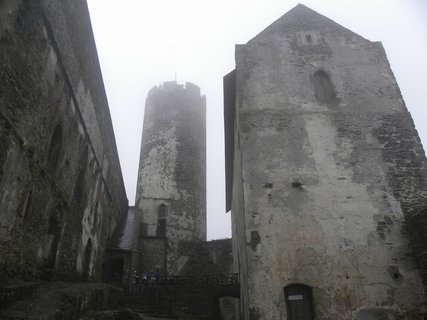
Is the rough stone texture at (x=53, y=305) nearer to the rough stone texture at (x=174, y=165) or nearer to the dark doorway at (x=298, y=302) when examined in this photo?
the dark doorway at (x=298, y=302)

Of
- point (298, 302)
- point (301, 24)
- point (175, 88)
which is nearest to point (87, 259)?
point (298, 302)

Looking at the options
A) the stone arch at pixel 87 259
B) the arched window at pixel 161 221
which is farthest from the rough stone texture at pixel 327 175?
the arched window at pixel 161 221

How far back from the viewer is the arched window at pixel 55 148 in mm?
8328

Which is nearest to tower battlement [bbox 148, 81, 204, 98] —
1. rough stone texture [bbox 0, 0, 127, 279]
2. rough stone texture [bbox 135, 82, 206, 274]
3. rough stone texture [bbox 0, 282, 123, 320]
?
rough stone texture [bbox 135, 82, 206, 274]

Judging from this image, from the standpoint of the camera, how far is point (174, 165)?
25.9 meters

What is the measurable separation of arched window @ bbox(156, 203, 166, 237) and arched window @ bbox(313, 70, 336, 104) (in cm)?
1600

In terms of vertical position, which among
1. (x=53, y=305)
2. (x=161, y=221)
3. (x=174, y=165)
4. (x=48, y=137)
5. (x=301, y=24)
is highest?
(x=174, y=165)

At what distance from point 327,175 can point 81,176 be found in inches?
300

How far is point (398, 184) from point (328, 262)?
2.96 meters

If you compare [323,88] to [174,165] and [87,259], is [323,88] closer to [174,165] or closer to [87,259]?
[87,259]

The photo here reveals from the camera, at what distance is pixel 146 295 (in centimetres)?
1458

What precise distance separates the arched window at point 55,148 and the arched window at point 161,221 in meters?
15.3

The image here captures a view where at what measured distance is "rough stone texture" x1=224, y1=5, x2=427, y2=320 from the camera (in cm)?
773

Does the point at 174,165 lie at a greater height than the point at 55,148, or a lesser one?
greater
